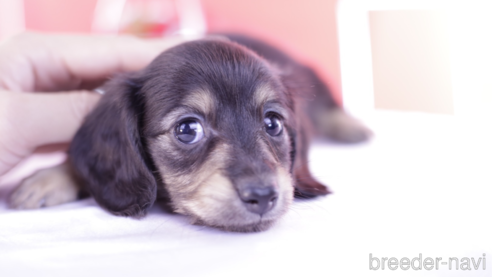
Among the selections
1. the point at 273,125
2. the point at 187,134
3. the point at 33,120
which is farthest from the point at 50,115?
the point at 273,125

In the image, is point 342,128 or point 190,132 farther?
point 342,128

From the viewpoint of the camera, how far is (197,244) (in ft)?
4.31

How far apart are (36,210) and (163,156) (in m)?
0.54

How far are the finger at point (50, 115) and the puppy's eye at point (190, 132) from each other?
554 mm

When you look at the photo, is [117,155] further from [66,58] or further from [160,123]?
[66,58]

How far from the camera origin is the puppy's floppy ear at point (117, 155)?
5.18 ft

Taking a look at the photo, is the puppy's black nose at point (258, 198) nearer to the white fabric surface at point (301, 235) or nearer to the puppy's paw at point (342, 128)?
the white fabric surface at point (301, 235)

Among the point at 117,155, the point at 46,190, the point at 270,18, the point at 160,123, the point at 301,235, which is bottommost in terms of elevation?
the point at 301,235

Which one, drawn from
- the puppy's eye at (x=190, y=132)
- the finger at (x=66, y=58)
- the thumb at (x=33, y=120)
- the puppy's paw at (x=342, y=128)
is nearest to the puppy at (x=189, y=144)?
the puppy's eye at (x=190, y=132)

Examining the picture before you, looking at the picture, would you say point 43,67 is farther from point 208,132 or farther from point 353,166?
point 353,166

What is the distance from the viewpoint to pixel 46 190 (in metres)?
1.75

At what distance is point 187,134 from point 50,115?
65 centimetres

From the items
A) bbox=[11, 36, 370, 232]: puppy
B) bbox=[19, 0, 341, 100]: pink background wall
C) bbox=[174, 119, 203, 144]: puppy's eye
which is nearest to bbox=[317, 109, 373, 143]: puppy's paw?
bbox=[11, 36, 370, 232]: puppy

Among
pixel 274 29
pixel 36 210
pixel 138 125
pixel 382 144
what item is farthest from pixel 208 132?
pixel 274 29
